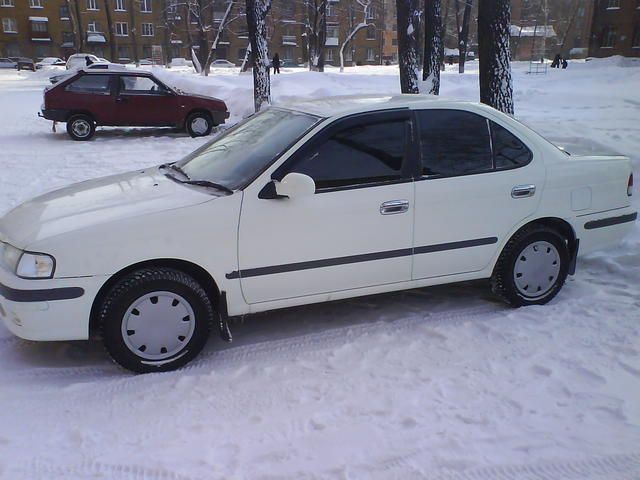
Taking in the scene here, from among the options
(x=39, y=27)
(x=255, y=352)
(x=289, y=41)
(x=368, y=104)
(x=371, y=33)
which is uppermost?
(x=39, y=27)

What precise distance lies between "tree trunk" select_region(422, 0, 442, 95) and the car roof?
30.3 feet

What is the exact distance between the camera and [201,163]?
185 inches

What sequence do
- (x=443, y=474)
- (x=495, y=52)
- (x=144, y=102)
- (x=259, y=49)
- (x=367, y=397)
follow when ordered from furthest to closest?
1. (x=259, y=49)
2. (x=144, y=102)
3. (x=495, y=52)
4. (x=367, y=397)
5. (x=443, y=474)

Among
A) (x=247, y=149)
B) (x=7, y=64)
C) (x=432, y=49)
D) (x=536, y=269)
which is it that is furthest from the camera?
(x=7, y=64)

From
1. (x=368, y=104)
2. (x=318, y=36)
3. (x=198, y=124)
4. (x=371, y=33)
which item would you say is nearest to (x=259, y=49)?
(x=198, y=124)

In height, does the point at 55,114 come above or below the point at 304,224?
below

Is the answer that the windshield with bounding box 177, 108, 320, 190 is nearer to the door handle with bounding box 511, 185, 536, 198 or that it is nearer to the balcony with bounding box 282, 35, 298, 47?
the door handle with bounding box 511, 185, 536, 198

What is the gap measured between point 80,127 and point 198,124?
8.79ft

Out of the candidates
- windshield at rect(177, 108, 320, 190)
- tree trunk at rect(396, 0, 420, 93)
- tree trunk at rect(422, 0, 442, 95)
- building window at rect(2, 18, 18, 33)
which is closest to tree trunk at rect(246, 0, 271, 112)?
tree trunk at rect(396, 0, 420, 93)

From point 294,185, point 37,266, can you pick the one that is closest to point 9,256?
point 37,266

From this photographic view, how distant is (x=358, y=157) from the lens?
14.0 feet

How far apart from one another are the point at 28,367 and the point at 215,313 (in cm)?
124

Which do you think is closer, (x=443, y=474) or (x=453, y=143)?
(x=443, y=474)

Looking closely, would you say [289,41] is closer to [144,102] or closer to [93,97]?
[144,102]
